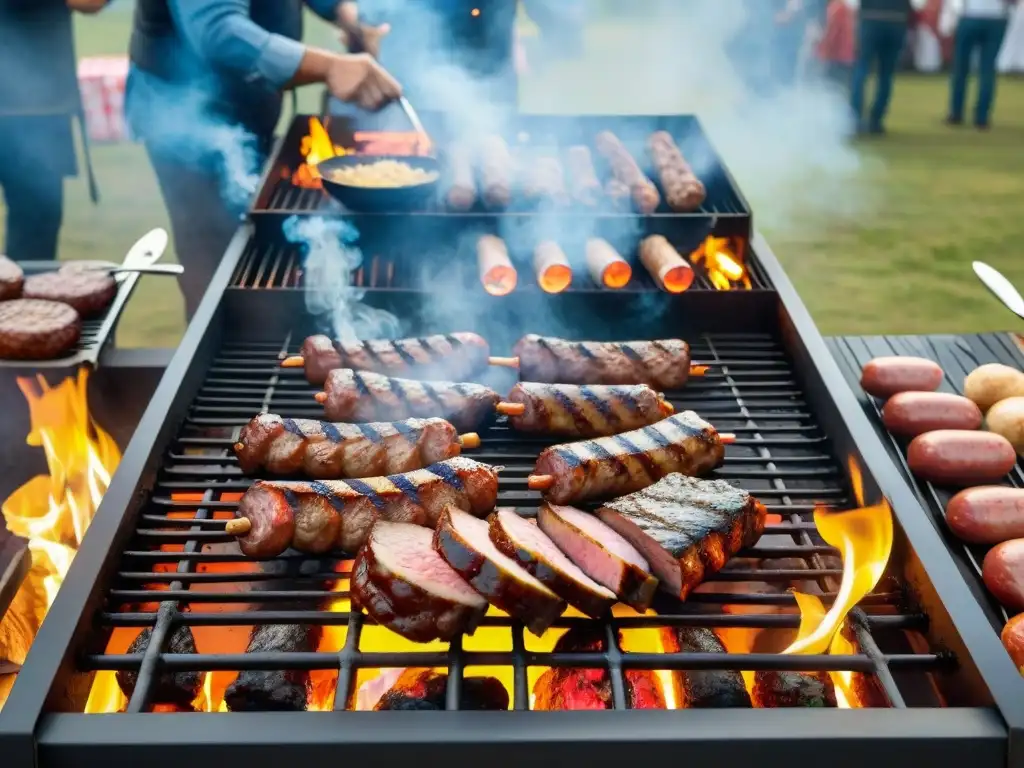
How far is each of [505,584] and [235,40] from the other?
12.4ft

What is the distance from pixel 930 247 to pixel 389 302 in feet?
23.3

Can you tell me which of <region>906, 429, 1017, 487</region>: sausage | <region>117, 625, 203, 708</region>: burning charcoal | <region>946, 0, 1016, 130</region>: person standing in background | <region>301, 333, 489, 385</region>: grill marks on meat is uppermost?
<region>301, 333, 489, 385</region>: grill marks on meat

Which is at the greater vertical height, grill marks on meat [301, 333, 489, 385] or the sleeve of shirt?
the sleeve of shirt

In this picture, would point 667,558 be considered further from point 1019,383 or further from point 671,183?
point 671,183

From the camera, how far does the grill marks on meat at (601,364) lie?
3658 mm

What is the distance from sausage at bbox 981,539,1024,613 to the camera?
2.81 metres

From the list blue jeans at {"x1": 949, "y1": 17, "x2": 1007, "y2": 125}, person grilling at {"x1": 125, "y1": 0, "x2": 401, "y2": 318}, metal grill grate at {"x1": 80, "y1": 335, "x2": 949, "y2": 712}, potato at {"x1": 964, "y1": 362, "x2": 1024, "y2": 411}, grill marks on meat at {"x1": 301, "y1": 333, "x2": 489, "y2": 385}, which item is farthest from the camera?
blue jeans at {"x1": 949, "y1": 17, "x2": 1007, "y2": 125}

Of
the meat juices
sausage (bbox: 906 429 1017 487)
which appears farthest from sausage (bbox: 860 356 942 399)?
the meat juices

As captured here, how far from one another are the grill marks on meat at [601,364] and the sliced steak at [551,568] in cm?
113

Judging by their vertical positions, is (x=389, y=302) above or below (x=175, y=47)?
below

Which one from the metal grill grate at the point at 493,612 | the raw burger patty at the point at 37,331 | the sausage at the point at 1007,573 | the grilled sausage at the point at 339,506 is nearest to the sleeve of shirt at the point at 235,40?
the raw burger patty at the point at 37,331

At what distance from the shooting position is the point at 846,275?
8555 millimetres

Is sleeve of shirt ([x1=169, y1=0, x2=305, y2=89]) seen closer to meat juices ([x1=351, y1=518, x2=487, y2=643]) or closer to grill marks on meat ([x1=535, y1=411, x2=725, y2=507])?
grill marks on meat ([x1=535, y1=411, x2=725, y2=507])

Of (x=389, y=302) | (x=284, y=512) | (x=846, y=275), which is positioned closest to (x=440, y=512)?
(x=284, y=512)
